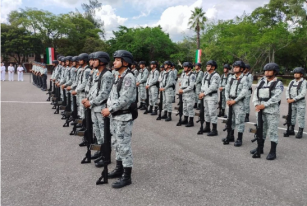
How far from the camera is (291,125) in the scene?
760 cm

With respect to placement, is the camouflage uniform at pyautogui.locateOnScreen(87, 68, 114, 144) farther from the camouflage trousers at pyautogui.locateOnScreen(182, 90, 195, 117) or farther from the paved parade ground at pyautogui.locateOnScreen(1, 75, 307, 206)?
the camouflage trousers at pyautogui.locateOnScreen(182, 90, 195, 117)

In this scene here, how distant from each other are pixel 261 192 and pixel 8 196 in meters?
3.77

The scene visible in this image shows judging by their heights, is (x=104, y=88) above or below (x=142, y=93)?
above

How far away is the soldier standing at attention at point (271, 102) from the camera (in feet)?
18.0

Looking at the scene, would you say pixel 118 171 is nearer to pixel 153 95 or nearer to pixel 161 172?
pixel 161 172

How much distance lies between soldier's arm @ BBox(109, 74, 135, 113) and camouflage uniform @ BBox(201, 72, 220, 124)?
143 inches

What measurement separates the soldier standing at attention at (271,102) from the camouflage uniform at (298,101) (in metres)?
2.37

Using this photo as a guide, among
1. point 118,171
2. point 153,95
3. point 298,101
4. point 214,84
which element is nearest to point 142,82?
point 153,95

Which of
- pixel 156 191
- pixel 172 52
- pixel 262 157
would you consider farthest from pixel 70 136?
pixel 172 52

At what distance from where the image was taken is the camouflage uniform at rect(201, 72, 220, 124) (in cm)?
718

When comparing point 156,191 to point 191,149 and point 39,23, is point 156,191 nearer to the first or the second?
point 191,149

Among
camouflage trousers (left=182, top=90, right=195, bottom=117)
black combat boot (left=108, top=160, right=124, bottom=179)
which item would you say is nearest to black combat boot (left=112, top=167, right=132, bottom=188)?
black combat boot (left=108, top=160, right=124, bottom=179)

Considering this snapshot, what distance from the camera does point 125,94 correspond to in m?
4.04

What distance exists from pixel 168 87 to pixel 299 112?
4251 millimetres
